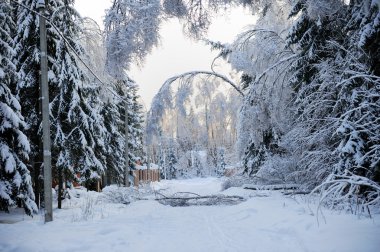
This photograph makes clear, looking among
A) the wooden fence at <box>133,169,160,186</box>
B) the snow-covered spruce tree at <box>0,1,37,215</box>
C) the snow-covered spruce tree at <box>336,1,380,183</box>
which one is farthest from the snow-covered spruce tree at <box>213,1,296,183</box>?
the wooden fence at <box>133,169,160,186</box>

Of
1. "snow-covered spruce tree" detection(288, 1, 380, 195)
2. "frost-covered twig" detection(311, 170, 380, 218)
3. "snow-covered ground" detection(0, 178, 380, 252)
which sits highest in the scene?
"snow-covered spruce tree" detection(288, 1, 380, 195)

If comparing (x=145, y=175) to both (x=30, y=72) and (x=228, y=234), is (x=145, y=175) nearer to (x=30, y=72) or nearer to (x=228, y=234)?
(x=30, y=72)

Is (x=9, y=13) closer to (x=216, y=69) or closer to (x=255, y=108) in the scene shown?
(x=216, y=69)

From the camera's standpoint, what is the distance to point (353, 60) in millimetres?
8250

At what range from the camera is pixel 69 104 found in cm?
1469

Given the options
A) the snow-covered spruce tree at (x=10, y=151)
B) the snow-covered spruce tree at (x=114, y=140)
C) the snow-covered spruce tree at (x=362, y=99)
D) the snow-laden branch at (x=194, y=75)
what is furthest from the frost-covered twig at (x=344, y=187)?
the snow-covered spruce tree at (x=114, y=140)

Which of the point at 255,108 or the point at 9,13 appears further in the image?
the point at 9,13

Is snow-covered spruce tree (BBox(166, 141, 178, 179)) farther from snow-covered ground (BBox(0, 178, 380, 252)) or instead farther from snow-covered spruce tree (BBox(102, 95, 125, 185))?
snow-covered ground (BBox(0, 178, 380, 252))

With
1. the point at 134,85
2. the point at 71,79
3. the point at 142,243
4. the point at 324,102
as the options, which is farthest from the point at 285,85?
the point at 134,85

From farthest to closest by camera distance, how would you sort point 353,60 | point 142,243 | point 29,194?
point 29,194 < point 353,60 < point 142,243

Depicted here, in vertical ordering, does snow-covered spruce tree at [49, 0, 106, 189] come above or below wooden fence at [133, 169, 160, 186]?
above

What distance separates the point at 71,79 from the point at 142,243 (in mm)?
10159

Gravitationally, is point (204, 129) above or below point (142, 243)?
above

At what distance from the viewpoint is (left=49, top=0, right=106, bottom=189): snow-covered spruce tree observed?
46.9ft
